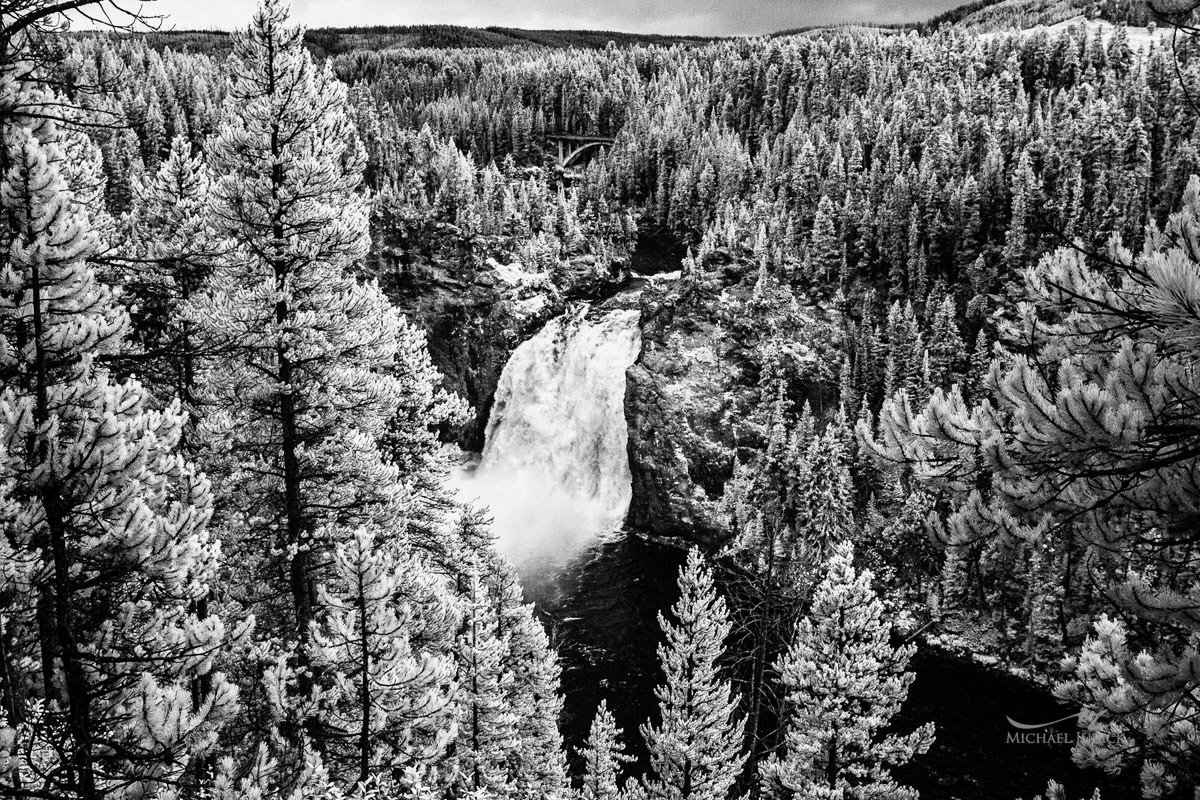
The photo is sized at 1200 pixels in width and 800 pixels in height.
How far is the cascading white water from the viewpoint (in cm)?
5844

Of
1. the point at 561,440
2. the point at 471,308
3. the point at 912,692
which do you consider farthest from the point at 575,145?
the point at 912,692

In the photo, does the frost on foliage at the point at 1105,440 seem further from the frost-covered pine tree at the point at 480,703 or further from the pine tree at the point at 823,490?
the pine tree at the point at 823,490

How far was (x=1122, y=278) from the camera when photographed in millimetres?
6125

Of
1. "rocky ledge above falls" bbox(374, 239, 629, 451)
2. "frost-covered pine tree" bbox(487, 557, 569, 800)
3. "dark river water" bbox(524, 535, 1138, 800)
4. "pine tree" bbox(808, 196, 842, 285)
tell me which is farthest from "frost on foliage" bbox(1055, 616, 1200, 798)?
"pine tree" bbox(808, 196, 842, 285)

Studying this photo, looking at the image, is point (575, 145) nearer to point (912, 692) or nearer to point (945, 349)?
point (945, 349)

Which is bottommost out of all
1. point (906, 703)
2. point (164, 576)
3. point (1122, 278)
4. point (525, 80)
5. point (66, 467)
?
point (906, 703)

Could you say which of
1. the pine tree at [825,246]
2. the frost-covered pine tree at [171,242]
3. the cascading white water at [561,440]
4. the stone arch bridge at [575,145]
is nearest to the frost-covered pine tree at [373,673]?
the frost-covered pine tree at [171,242]

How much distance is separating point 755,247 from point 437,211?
39.0 metres

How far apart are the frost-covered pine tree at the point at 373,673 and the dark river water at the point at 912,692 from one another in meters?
22.7

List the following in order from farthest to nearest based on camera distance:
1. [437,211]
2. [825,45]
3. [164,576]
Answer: [825,45] < [437,211] < [164,576]

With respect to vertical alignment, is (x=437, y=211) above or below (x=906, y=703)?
above

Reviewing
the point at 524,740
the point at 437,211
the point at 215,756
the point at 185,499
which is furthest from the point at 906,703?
the point at 437,211

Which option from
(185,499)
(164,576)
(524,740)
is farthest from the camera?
(524,740)

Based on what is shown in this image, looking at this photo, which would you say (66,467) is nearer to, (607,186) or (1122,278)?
(1122,278)
